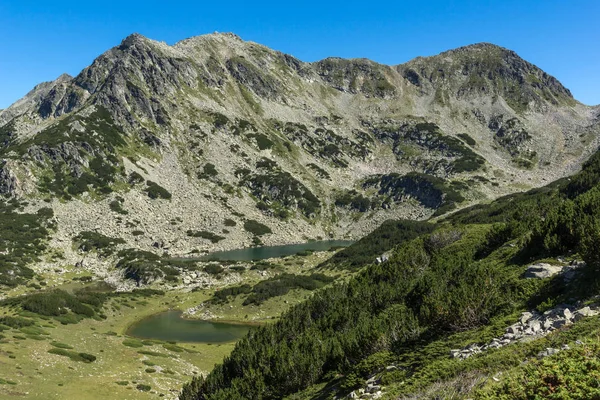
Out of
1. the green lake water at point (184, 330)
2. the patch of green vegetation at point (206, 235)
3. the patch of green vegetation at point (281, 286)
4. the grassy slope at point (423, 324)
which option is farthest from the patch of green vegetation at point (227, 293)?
the patch of green vegetation at point (206, 235)

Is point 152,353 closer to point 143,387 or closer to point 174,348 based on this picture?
point 174,348

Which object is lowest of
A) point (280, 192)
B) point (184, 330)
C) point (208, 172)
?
point (184, 330)

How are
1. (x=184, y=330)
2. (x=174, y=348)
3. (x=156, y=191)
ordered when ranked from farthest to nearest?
(x=156, y=191) → (x=184, y=330) → (x=174, y=348)

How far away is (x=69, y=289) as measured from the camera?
288 ft

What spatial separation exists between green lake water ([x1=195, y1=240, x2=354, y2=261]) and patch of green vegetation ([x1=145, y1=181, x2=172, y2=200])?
3949 cm

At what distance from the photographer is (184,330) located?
6550 centimetres

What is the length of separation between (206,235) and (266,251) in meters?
24.5

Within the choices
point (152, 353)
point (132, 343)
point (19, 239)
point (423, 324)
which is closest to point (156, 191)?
point (19, 239)

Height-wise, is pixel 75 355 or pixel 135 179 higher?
pixel 135 179

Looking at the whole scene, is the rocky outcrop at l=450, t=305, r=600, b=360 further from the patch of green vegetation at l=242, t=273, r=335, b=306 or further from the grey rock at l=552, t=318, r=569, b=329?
the patch of green vegetation at l=242, t=273, r=335, b=306

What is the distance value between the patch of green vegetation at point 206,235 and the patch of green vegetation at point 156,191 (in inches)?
883

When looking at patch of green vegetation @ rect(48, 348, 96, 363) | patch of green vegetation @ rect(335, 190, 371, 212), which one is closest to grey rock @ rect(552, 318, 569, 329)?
patch of green vegetation @ rect(48, 348, 96, 363)

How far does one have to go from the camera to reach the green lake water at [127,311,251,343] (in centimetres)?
6141

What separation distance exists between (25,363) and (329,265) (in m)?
72.9
